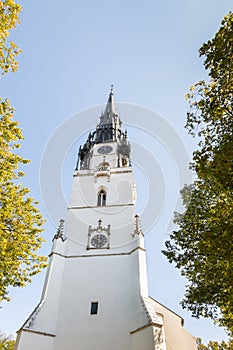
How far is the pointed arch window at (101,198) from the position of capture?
70.5 ft

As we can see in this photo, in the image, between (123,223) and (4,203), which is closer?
(4,203)

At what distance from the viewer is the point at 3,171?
8.38m

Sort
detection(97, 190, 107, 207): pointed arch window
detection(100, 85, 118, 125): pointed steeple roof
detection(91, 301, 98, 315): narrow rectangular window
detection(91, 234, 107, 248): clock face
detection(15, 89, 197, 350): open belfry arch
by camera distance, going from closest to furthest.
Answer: detection(15, 89, 197, 350): open belfry arch < detection(91, 301, 98, 315): narrow rectangular window < detection(91, 234, 107, 248): clock face < detection(97, 190, 107, 207): pointed arch window < detection(100, 85, 118, 125): pointed steeple roof

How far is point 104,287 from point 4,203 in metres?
9.05

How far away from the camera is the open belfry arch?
12.6 metres

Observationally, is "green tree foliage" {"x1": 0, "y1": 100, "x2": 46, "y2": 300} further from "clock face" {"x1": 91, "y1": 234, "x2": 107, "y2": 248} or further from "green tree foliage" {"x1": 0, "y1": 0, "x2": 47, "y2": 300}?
"clock face" {"x1": 91, "y1": 234, "x2": 107, "y2": 248}

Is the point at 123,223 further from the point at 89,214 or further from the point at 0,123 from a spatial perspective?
the point at 0,123

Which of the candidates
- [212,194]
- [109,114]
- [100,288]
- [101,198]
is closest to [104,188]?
[101,198]

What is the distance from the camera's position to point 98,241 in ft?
58.9

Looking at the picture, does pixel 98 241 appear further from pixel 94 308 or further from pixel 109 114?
pixel 109 114

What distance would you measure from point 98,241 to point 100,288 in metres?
3.45

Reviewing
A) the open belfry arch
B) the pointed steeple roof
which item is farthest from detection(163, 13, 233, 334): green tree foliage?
the pointed steeple roof

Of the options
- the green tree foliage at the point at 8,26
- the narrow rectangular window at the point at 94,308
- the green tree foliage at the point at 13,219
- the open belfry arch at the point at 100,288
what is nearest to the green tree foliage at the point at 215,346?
the open belfry arch at the point at 100,288

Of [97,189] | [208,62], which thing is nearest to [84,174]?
[97,189]
